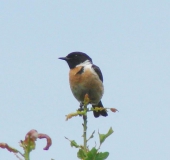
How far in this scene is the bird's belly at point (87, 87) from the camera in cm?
686

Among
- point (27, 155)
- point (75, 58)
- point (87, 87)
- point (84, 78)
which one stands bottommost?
point (27, 155)

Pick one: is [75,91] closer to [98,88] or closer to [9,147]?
[98,88]

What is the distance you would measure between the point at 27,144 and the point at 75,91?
18.3ft

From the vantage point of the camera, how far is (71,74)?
736cm

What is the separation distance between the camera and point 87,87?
22.8ft

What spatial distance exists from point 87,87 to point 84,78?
0.68 feet

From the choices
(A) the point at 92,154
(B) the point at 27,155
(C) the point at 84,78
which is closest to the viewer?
(B) the point at 27,155

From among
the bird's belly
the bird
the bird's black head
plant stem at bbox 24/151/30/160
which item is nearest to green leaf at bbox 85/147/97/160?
plant stem at bbox 24/151/30/160

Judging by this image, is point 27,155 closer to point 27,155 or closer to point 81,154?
point 27,155

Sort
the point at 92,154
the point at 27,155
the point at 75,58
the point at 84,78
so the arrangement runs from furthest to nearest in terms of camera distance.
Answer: the point at 75,58
the point at 84,78
the point at 92,154
the point at 27,155

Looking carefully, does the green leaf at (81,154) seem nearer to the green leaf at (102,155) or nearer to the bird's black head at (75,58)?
the green leaf at (102,155)

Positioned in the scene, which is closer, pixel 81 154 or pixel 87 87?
pixel 81 154

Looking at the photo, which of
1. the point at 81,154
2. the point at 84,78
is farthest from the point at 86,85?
the point at 81,154

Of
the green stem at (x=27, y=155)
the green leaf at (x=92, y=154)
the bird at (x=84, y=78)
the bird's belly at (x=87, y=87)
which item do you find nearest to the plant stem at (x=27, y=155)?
the green stem at (x=27, y=155)
